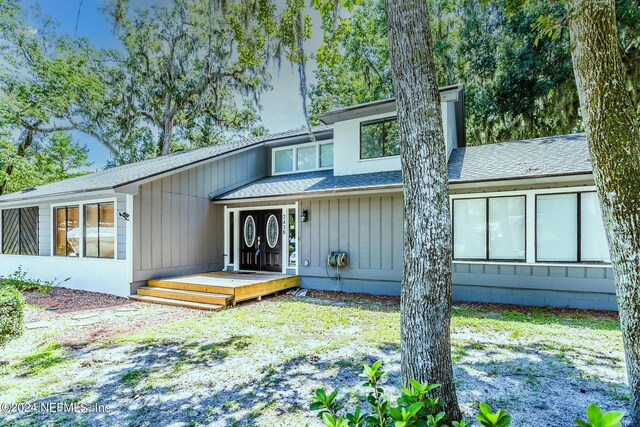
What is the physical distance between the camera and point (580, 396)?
3.04 metres

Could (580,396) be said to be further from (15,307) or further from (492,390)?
(15,307)

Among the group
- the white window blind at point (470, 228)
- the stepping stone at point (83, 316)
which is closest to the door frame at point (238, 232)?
the stepping stone at point (83, 316)

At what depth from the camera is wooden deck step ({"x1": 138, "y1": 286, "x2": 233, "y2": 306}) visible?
690 centimetres

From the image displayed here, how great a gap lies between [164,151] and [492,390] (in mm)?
20293

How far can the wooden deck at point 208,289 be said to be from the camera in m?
6.99

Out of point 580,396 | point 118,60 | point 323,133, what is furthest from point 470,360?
point 118,60

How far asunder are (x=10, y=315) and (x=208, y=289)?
10.7 feet

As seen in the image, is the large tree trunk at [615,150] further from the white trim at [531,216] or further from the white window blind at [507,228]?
the white window blind at [507,228]

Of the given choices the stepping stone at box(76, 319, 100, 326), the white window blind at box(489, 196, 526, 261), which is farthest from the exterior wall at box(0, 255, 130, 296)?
the white window blind at box(489, 196, 526, 261)

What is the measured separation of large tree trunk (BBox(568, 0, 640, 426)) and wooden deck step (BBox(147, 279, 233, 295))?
6270 millimetres

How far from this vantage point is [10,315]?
4.71 metres

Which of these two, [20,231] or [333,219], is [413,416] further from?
[20,231]

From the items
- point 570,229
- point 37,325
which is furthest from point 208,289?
point 570,229

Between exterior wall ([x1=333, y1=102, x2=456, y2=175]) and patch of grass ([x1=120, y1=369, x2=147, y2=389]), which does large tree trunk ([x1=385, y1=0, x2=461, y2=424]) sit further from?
exterior wall ([x1=333, y1=102, x2=456, y2=175])
